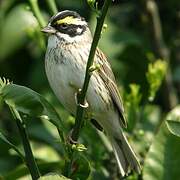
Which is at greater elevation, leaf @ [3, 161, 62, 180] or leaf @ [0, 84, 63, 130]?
leaf @ [0, 84, 63, 130]

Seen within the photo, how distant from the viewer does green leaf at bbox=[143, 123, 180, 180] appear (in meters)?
3.24

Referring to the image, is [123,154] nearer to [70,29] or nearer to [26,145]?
[70,29]

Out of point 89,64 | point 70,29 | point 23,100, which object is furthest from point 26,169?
point 89,64

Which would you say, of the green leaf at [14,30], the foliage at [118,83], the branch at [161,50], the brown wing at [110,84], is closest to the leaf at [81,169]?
the foliage at [118,83]

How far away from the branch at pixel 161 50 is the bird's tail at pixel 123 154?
3.08 ft

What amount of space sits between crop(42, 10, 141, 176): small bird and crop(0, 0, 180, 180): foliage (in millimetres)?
67

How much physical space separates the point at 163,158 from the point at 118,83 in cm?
193

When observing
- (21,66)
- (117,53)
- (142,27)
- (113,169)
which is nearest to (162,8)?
(142,27)

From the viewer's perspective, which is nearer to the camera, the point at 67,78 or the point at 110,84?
the point at 67,78

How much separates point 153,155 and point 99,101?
1.06 metres

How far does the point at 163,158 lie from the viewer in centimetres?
328

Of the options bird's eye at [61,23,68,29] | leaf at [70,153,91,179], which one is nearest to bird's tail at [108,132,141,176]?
leaf at [70,153,91,179]

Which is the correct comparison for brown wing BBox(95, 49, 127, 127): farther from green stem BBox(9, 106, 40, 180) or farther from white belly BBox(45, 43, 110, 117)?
green stem BBox(9, 106, 40, 180)

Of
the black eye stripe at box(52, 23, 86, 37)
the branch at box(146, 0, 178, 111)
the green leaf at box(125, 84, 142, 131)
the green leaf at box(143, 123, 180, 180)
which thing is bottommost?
the branch at box(146, 0, 178, 111)
